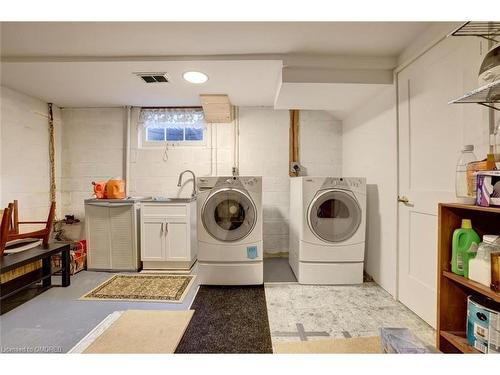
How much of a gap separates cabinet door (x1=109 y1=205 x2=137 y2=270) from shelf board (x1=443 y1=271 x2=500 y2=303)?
9.78 ft

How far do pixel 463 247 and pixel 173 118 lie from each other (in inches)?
140

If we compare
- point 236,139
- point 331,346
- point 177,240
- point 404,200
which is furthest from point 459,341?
point 236,139

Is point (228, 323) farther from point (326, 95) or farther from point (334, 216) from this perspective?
point (326, 95)

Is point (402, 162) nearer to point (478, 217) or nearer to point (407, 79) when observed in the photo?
point (407, 79)

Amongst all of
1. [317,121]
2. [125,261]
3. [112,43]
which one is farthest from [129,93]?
[317,121]

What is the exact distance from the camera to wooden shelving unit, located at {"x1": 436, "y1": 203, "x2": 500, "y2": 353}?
1.37 metres

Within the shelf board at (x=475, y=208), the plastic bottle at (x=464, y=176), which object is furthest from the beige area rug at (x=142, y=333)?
the plastic bottle at (x=464, y=176)

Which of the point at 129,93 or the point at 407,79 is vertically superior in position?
the point at 129,93

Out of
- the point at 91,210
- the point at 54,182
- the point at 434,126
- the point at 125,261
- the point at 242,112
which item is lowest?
the point at 125,261

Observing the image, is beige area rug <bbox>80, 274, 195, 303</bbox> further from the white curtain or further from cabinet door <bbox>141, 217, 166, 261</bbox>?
the white curtain

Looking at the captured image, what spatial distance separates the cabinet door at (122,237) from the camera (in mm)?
3039

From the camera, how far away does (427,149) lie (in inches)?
74.5

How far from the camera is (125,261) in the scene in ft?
9.98

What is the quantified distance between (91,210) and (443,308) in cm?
343
